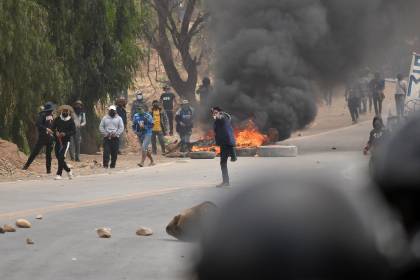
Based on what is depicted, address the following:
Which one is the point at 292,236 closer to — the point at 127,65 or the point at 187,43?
the point at 127,65

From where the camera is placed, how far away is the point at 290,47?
33.9 m

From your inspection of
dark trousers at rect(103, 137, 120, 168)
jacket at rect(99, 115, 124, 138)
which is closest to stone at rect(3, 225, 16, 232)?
dark trousers at rect(103, 137, 120, 168)

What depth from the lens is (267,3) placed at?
112 ft

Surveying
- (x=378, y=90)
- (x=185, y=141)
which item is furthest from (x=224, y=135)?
(x=378, y=90)

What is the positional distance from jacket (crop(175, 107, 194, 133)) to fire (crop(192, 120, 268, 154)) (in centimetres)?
49

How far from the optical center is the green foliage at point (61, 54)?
22594mm

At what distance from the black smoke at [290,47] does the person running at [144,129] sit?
254 inches

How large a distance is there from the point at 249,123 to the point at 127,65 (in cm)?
369

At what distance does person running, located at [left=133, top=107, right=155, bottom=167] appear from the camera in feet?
74.5

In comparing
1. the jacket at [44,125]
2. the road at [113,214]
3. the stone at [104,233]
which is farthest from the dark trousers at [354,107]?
the stone at [104,233]

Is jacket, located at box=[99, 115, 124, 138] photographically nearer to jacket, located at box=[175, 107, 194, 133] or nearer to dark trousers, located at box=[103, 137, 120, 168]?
dark trousers, located at box=[103, 137, 120, 168]

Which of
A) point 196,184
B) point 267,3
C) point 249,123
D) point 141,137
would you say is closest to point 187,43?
point 267,3

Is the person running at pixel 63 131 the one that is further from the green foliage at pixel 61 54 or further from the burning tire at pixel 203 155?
the burning tire at pixel 203 155

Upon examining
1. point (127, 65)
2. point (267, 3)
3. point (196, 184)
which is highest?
point (267, 3)
